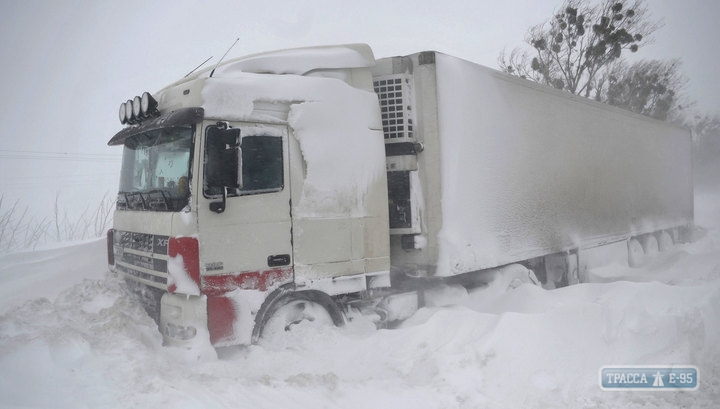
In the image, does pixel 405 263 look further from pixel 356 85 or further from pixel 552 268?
pixel 552 268

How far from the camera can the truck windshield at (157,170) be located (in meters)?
4.55

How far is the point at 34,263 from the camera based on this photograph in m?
8.00

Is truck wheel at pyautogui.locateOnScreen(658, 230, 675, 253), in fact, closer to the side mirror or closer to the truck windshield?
the side mirror

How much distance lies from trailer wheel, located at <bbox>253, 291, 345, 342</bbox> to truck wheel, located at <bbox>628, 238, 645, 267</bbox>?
790 cm

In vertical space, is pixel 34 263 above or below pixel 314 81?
below

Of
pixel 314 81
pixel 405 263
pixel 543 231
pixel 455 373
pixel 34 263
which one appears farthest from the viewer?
pixel 34 263

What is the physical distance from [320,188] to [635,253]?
28.1 ft

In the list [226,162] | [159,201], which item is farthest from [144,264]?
[226,162]

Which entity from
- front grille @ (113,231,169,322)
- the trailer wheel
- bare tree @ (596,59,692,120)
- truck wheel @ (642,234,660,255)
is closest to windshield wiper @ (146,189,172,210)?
front grille @ (113,231,169,322)

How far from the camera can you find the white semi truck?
4.46m

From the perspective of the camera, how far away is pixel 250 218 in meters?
4.64

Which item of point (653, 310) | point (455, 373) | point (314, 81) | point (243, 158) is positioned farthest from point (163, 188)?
point (653, 310)

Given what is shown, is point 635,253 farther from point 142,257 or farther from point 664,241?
point 142,257

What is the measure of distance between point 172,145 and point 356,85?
2.00 metres
